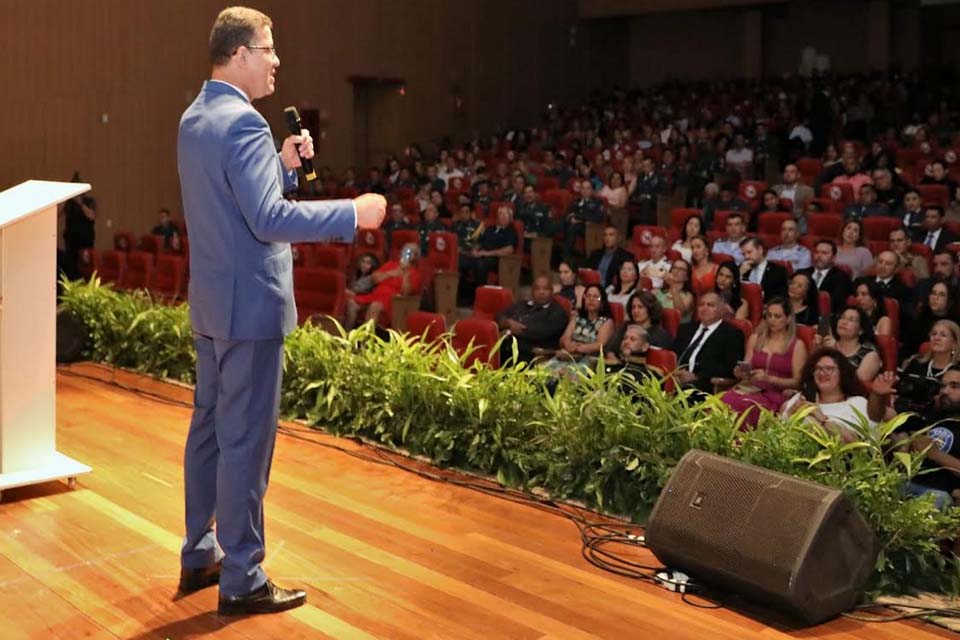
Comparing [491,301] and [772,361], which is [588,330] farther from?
[772,361]

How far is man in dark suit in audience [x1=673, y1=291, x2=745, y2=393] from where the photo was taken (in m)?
4.12

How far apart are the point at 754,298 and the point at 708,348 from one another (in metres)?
1.02

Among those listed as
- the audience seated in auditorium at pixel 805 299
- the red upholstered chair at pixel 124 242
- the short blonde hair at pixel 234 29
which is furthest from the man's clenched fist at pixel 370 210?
the red upholstered chair at pixel 124 242

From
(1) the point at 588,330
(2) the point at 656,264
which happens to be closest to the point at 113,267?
(2) the point at 656,264

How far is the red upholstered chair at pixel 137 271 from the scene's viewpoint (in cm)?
725

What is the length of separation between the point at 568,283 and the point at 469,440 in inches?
86.7

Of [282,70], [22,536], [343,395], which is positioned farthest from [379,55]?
[22,536]

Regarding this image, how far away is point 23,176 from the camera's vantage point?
888 centimetres

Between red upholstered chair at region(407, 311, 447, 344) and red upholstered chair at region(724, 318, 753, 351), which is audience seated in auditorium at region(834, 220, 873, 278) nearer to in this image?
red upholstered chair at region(724, 318, 753, 351)

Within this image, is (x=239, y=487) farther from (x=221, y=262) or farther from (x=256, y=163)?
(x=256, y=163)

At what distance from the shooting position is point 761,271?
209 inches

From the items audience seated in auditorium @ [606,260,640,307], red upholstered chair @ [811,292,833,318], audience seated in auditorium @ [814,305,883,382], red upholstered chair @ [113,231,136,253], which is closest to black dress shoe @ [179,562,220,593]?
audience seated in auditorium @ [814,305,883,382]

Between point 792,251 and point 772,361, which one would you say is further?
point 792,251

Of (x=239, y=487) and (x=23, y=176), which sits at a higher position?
(x=23, y=176)
